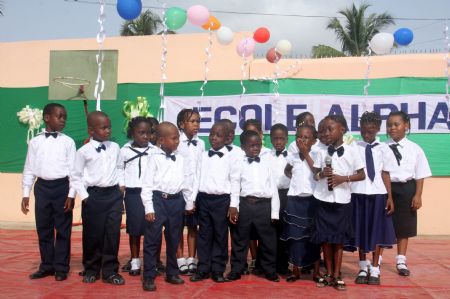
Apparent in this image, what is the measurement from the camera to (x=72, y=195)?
4.96 meters

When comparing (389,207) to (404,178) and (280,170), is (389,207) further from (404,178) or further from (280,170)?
(280,170)

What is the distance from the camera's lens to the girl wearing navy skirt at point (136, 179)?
5.30 metres

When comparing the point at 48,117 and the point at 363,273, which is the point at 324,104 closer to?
the point at 363,273

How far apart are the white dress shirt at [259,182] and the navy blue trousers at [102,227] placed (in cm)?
111

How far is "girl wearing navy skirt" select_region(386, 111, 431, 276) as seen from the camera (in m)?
5.53

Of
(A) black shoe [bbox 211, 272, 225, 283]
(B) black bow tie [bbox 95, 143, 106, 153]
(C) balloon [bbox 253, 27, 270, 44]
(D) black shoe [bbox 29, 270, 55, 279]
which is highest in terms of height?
(C) balloon [bbox 253, 27, 270, 44]

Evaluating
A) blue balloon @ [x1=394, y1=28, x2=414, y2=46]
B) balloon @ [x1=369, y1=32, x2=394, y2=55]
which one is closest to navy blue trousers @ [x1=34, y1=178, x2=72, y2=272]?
balloon @ [x1=369, y1=32, x2=394, y2=55]

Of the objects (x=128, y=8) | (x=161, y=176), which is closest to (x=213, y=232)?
(x=161, y=176)

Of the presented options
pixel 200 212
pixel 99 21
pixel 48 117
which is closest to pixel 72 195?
pixel 48 117

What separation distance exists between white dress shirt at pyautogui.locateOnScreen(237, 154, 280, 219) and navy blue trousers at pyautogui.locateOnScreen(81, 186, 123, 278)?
1.11 meters

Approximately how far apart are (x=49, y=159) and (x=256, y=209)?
202 cm

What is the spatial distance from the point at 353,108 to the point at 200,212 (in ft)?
12.6

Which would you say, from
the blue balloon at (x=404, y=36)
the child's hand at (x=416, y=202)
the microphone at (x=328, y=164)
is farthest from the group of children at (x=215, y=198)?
the blue balloon at (x=404, y=36)

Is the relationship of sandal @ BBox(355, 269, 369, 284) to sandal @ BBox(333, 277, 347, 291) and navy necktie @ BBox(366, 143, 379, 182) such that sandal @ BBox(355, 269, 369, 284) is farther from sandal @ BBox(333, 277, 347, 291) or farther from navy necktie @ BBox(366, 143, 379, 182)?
navy necktie @ BBox(366, 143, 379, 182)
